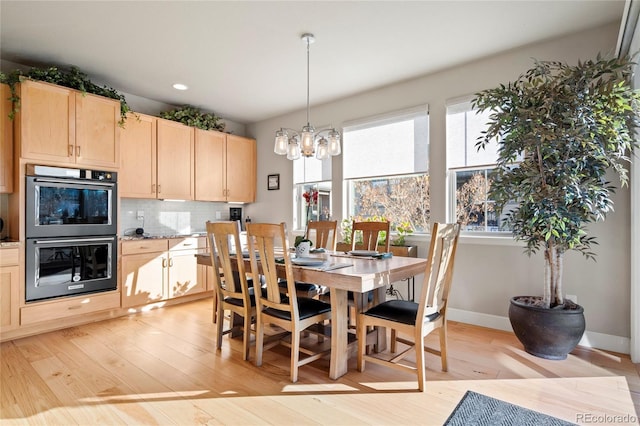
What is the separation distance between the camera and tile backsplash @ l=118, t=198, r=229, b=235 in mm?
4438

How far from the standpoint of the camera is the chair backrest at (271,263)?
2.32 meters

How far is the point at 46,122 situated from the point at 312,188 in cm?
308

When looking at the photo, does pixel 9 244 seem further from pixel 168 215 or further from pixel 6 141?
pixel 168 215

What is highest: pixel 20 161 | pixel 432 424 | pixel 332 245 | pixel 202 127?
pixel 202 127

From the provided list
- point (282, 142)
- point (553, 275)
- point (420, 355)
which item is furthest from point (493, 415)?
point (282, 142)

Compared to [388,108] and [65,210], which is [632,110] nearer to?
[388,108]

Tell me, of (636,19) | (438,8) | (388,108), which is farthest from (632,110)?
(388,108)

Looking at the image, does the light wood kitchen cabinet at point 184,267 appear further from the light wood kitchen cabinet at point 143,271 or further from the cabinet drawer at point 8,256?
the cabinet drawer at point 8,256

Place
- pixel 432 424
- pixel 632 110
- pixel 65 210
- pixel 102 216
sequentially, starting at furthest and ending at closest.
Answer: pixel 102 216 → pixel 65 210 → pixel 632 110 → pixel 432 424

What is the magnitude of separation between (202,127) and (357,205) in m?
2.41

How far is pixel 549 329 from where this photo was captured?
2619 millimetres

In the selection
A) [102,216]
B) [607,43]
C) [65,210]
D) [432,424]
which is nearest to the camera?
[432,424]

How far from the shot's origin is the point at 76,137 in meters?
3.54

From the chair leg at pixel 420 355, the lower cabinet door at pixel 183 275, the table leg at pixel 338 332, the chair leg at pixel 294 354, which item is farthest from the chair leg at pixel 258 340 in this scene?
the lower cabinet door at pixel 183 275
